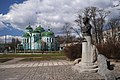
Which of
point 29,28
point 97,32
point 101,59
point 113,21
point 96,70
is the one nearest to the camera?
point 101,59

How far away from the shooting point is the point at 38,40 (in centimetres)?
10112

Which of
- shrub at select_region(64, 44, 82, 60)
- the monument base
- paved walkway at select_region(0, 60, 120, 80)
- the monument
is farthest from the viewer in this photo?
shrub at select_region(64, 44, 82, 60)

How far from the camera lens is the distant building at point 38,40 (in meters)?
100

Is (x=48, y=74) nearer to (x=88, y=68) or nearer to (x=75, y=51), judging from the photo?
(x=88, y=68)

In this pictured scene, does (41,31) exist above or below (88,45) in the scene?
above

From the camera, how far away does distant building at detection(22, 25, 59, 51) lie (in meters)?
100

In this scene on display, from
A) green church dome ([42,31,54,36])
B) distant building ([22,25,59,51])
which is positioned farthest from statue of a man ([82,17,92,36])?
green church dome ([42,31,54,36])

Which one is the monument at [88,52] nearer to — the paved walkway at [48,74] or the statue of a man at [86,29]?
the statue of a man at [86,29]

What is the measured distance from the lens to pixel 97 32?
4909 centimetres

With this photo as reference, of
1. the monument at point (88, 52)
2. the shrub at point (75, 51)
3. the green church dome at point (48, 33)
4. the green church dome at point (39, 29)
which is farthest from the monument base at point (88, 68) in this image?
the green church dome at point (39, 29)

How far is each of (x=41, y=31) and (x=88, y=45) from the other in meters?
90.3

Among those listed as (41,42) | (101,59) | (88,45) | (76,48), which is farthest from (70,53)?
(41,42)

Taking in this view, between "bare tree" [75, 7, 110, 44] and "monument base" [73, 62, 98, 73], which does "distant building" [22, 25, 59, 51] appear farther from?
"monument base" [73, 62, 98, 73]

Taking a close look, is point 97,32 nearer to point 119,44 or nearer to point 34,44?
point 119,44
